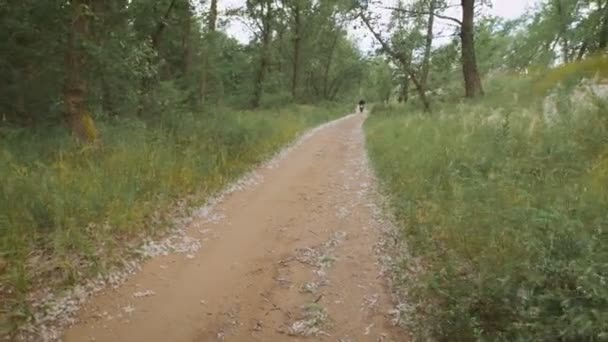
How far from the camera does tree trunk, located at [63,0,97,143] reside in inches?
331

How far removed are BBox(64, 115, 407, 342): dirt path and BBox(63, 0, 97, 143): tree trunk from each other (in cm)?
337

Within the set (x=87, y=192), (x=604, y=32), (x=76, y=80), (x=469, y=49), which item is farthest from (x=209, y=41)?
(x=604, y=32)

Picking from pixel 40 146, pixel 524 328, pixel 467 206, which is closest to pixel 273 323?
pixel 524 328

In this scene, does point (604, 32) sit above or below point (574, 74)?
above

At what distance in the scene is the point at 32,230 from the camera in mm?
5105

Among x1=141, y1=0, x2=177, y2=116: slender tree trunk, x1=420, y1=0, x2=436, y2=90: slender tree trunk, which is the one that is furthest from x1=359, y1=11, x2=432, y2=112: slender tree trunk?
x1=141, y1=0, x2=177, y2=116: slender tree trunk

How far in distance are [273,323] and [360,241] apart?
235 cm

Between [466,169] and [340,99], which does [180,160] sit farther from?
[340,99]

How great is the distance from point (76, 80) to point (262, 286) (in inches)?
244

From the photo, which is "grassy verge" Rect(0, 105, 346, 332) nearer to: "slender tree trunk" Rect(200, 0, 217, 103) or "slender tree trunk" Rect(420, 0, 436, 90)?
"slender tree trunk" Rect(200, 0, 217, 103)

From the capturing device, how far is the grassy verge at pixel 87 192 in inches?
187

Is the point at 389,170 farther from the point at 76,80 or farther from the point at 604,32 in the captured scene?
the point at 604,32

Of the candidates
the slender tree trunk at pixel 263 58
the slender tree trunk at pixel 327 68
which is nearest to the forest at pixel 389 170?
the slender tree trunk at pixel 263 58

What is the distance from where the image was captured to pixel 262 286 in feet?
16.4
